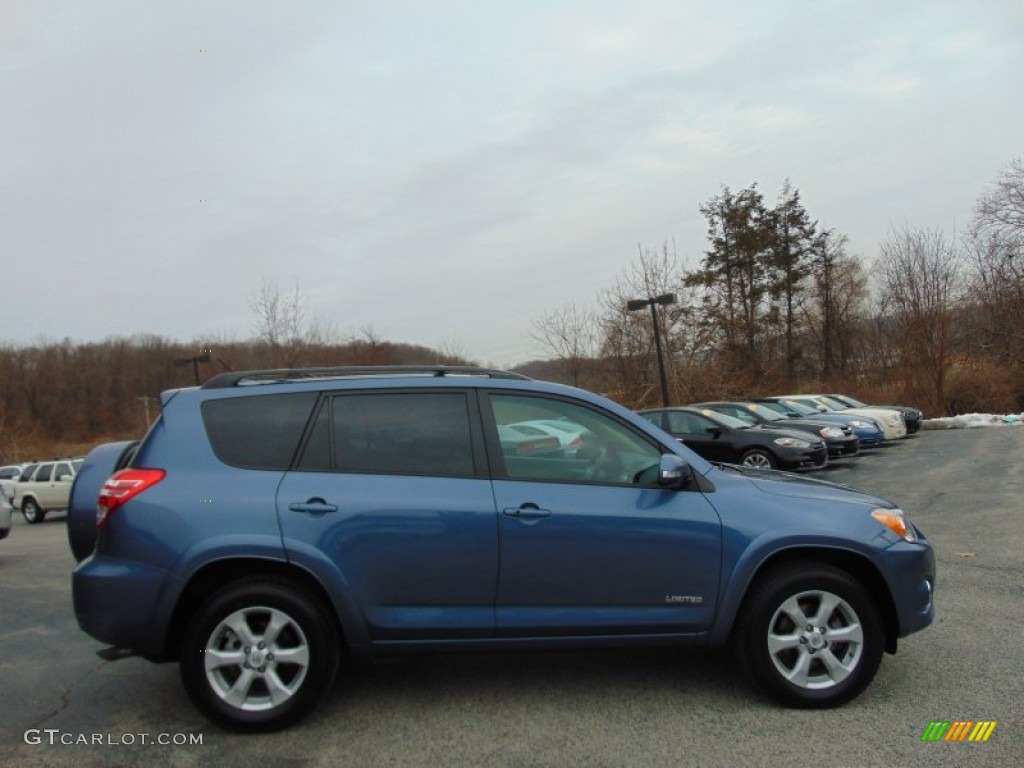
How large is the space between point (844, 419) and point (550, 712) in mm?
17829

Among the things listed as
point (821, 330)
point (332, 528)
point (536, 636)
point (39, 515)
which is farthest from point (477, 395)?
point (821, 330)

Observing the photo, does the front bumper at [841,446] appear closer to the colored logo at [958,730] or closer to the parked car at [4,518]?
the colored logo at [958,730]

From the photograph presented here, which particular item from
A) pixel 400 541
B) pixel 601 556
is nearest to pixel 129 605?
pixel 400 541

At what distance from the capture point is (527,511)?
357 cm

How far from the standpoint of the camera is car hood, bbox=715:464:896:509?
383cm

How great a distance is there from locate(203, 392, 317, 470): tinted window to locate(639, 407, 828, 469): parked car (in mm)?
9712

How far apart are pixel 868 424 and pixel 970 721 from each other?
17173 mm

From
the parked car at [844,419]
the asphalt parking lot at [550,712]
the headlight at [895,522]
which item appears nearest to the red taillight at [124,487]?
the asphalt parking lot at [550,712]

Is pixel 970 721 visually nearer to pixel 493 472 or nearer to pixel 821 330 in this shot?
pixel 493 472

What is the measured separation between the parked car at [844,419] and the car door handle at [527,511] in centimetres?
1578

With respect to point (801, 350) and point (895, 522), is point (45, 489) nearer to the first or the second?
point (895, 522)

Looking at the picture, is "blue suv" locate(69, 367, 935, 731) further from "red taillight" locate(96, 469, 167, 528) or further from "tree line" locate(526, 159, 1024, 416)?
"tree line" locate(526, 159, 1024, 416)

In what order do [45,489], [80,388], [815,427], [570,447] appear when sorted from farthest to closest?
[80,388]
[45,489]
[815,427]
[570,447]

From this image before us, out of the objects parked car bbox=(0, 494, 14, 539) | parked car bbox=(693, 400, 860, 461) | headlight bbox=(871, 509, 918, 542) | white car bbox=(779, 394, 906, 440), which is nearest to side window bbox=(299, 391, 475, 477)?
headlight bbox=(871, 509, 918, 542)
